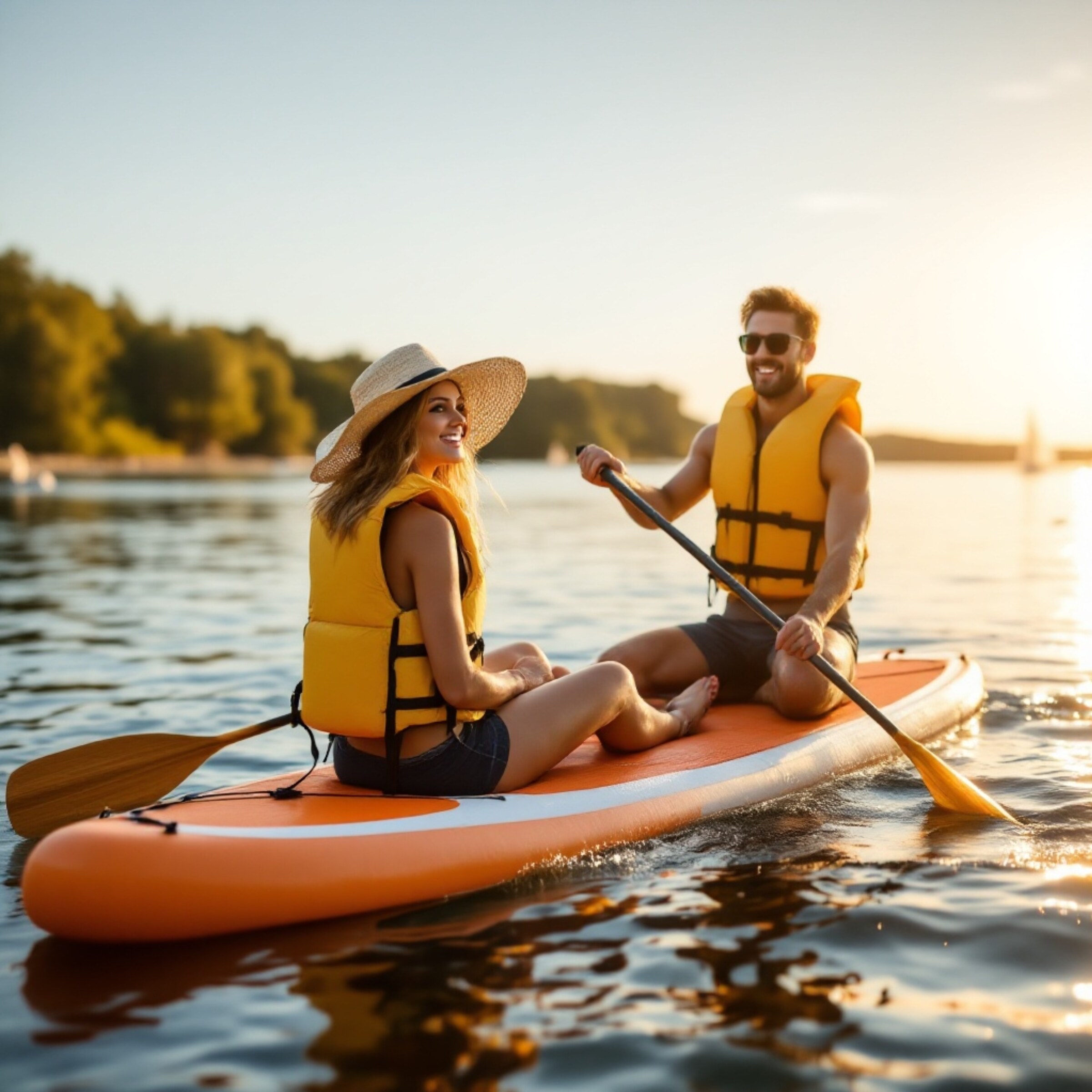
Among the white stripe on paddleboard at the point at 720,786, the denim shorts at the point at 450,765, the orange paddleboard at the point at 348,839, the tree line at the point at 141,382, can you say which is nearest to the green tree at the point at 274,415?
the tree line at the point at 141,382

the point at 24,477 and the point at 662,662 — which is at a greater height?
the point at 24,477

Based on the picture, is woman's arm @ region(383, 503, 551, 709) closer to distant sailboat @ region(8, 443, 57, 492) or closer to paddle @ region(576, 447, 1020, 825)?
paddle @ region(576, 447, 1020, 825)

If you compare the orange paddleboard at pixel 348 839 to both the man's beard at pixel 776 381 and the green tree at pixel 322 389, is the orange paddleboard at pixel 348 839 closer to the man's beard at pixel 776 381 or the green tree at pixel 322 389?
the man's beard at pixel 776 381

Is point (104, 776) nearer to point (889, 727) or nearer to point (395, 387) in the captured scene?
point (395, 387)

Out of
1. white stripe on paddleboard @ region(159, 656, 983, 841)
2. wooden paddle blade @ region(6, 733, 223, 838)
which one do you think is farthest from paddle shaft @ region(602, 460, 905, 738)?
wooden paddle blade @ region(6, 733, 223, 838)

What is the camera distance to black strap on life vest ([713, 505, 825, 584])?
17.1ft

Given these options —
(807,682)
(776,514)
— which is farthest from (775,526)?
(807,682)

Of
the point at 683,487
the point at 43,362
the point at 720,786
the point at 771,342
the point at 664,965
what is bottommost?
the point at 664,965

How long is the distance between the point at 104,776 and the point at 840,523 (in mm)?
2915

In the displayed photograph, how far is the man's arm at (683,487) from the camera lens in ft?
17.4

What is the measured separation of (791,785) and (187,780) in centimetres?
243

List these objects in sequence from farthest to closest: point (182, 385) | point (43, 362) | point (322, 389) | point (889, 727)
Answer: point (322, 389) < point (182, 385) < point (43, 362) < point (889, 727)

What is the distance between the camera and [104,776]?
14.1ft

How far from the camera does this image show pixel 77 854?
10.5ft
